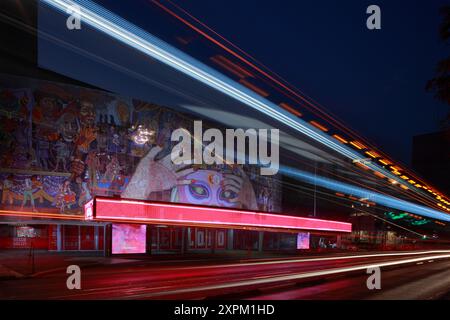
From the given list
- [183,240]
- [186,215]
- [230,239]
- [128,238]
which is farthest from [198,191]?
[186,215]

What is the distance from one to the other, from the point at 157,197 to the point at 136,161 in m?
4.08

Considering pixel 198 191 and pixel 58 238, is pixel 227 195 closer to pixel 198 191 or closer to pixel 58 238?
pixel 198 191

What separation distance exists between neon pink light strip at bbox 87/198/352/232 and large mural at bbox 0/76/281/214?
9.77 metres

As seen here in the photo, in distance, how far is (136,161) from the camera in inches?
1543

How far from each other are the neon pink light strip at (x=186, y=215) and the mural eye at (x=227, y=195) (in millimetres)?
9210

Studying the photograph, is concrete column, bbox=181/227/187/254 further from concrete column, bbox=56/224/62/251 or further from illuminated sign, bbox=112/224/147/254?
illuminated sign, bbox=112/224/147/254


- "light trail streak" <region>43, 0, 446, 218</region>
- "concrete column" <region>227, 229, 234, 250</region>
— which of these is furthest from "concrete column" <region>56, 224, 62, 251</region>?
"light trail streak" <region>43, 0, 446, 218</region>

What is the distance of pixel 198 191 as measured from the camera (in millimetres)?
44250

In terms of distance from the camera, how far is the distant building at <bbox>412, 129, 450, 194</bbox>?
12062 centimetres

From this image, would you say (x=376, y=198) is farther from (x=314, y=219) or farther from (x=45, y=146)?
(x=45, y=146)

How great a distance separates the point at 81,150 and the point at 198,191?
42.8ft

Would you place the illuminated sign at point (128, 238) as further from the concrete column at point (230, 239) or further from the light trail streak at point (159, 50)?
the concrete column at point (230, 239)

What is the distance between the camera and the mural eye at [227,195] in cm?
4638
